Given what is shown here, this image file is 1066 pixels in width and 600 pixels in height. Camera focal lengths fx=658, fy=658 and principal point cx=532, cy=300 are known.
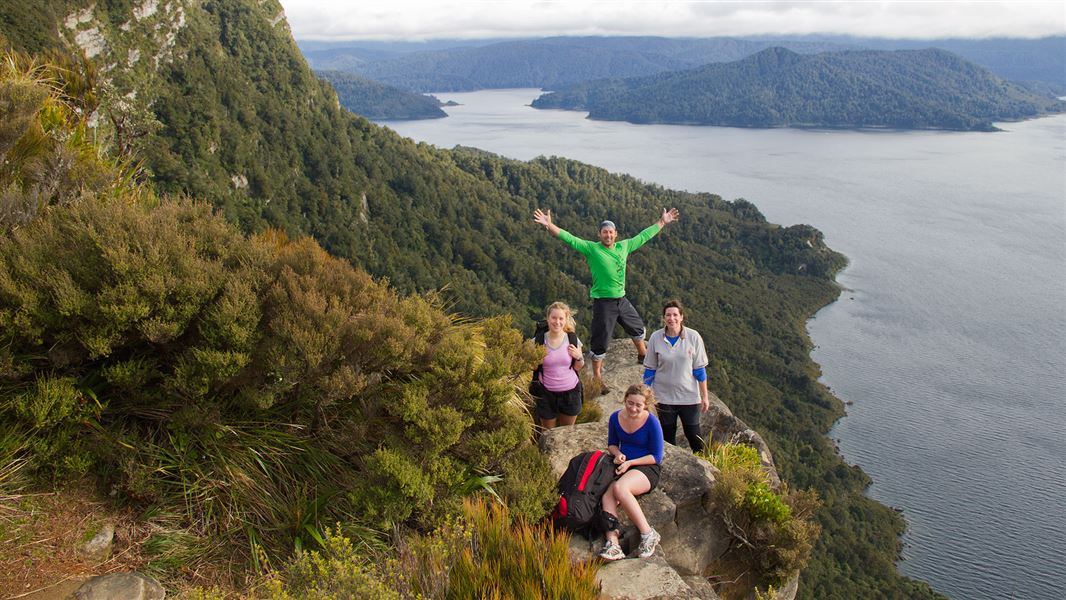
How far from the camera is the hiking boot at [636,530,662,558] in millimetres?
3840

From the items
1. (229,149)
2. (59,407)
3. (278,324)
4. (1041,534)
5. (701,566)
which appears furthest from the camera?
(229,149)

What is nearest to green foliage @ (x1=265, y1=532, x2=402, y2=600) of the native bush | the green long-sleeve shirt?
the native bush

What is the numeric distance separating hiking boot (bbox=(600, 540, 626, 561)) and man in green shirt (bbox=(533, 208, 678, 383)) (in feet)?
9.61

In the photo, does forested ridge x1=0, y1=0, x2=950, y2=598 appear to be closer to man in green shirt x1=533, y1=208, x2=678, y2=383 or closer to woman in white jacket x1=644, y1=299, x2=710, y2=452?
man in green shirt x1=533, y1=208, x2=678, y2=383

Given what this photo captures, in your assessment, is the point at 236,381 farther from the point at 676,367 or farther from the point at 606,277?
the point at 606,277

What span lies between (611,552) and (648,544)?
0.84 ft

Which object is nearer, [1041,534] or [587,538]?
[587,538]

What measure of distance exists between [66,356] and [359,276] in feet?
5.01

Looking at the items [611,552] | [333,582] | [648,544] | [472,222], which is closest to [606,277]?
[648,544]

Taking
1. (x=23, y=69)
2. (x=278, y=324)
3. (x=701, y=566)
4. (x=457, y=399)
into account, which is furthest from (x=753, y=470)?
(x=23, y=69)

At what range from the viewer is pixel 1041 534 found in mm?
35469

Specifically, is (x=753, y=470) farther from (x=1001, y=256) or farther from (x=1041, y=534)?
(x=1001, y=256)

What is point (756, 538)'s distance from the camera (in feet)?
14.8

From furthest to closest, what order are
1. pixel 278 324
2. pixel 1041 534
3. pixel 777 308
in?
pixel 777 308 → pixel 1041 534 → pixel 278 324
